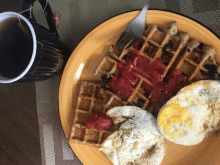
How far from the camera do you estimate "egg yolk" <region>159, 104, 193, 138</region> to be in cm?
118

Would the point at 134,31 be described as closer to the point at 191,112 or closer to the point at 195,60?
the point at 195,60

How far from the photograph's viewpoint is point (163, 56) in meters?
1.31

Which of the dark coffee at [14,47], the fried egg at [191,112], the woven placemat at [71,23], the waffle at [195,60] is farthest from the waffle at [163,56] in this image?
the dark coffee at [14,47]

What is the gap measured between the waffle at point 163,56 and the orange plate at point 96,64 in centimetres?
8

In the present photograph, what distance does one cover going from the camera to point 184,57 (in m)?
1.25

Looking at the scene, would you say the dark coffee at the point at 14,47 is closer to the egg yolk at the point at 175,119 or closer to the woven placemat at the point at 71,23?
the woven placemat at the point at 71,23

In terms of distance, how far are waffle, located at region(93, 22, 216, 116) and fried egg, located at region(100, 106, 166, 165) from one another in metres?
0.08

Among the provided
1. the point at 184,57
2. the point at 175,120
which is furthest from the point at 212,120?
the point at 184,57

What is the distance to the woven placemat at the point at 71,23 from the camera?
4.75ft

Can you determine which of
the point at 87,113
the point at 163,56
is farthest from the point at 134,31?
the point at 87,113

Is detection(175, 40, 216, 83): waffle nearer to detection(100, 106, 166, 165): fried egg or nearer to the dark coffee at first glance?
detection(100, 106, 166, 165): fried egg

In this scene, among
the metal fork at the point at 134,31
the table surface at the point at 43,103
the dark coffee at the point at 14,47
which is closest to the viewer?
the dark coffee at the point at 14,47

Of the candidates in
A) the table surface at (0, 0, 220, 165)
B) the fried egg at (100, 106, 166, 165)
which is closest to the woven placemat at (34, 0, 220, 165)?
the table surface at (0, 0, 220, 165)

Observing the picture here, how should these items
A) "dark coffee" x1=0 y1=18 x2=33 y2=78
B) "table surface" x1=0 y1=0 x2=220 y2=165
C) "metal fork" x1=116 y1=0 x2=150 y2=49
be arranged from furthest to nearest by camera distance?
"table surface" x1=0 y1=0 x2=220 y2=165, "metal fork" x1=116 y1=0 x2=150 y2=49, "dark coffee" x1=0 y1=18 x2=33 y2=78
